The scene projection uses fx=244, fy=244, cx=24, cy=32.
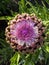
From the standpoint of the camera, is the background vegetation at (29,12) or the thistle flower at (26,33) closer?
the thistle flower at (26,33)

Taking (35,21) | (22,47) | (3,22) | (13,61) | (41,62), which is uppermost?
(35,21)

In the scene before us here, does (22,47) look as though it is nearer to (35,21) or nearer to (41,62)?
(35,21)

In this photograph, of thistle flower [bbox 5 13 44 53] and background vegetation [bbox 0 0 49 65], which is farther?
background vegetation [bbox 0 0 49 65]

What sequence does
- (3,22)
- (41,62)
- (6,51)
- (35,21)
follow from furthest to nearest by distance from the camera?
(3,22), (41,62), (6,51), (35,21)

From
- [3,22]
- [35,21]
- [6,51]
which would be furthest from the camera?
[3,22]

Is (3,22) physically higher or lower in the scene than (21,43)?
lower

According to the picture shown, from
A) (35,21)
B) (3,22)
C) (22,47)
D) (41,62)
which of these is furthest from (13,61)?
(3,22)

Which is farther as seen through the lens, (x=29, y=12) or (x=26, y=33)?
(x=29, y=12)

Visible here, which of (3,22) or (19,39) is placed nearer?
(19,39)
